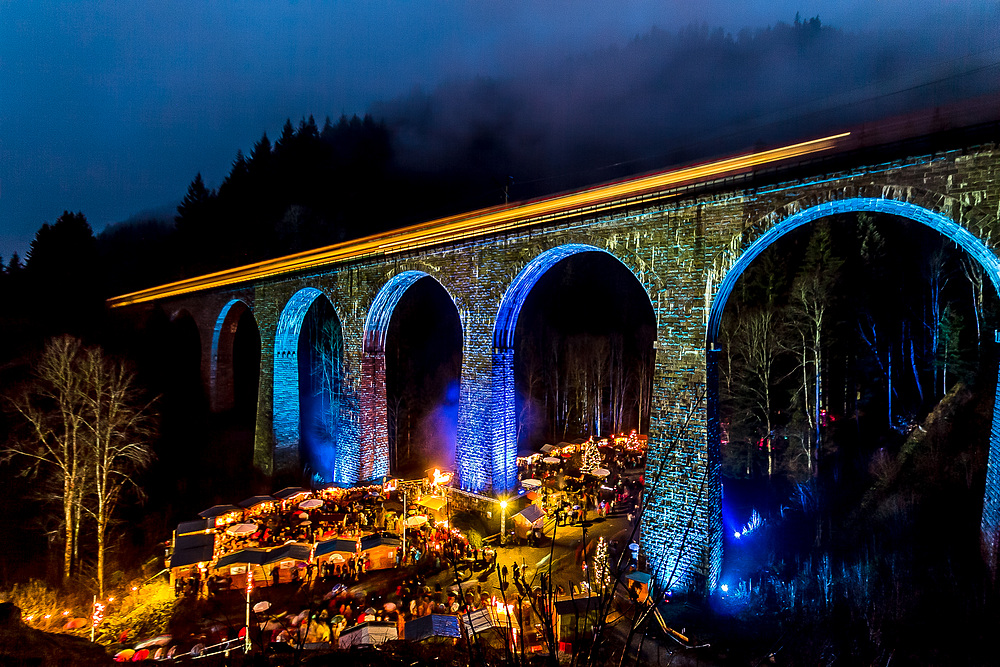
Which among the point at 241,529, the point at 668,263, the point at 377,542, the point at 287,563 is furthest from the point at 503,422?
the point at 241,529

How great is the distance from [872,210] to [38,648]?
13380 millimetres

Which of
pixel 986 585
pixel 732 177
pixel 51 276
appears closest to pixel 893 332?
pixel 986 585

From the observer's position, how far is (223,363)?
25312 millimetres

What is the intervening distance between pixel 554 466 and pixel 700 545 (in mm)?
9619

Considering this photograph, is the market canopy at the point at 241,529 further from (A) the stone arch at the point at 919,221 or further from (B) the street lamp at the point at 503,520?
(A) the stone arch at the point at 919,221

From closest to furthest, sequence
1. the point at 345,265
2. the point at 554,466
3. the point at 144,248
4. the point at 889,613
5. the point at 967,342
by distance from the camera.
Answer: the point at 889,613, the point at 967,342, the point at 345,265, the point at 554,466, the point at 144,248

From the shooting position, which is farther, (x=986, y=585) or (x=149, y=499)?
(x=149, y=499)

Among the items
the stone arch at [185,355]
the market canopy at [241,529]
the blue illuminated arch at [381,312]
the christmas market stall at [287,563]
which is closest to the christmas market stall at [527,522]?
the christmas market stall at [287,563]

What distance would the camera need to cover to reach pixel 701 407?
9359 mm

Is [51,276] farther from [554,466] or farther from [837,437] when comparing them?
[837,437]

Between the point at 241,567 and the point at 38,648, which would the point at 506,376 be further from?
the point at 38,648

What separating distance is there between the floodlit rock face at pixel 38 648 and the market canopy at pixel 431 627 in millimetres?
4452

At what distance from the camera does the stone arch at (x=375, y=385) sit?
52.5 feet

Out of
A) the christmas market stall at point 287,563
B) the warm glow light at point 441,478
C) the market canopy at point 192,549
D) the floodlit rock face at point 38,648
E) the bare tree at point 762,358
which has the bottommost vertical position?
the christmas market stall at point 287,563
